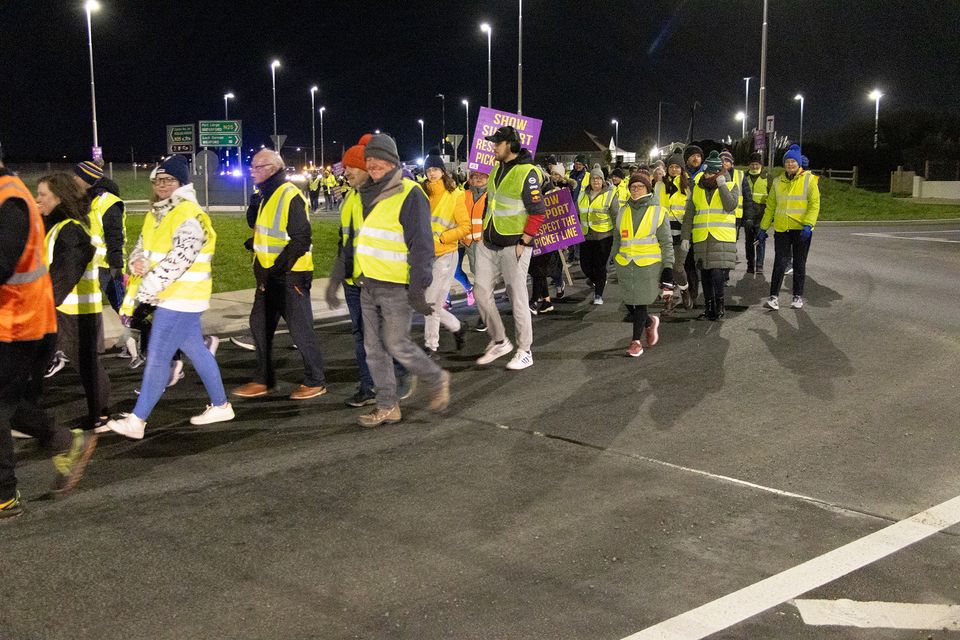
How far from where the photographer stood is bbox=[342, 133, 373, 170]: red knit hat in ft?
21.3

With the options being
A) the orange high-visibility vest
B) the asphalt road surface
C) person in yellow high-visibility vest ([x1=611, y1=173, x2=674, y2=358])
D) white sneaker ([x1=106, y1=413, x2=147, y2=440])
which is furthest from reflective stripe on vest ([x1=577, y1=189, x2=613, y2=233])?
the orange high-visibility vest

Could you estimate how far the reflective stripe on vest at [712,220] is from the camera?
10.4 m

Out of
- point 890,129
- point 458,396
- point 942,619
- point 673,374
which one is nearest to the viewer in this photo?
point 942,619

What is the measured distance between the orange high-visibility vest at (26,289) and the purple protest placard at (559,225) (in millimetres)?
6660

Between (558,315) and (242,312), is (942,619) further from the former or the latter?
(242,312)

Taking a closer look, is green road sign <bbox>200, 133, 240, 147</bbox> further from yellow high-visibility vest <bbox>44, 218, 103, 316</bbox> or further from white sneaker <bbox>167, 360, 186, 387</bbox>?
yellow high-visibility vest <bbox>44, 218, 103, 316</bbox>

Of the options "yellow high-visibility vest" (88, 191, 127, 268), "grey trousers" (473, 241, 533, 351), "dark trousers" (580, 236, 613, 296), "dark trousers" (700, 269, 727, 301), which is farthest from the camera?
"dark trousers" (580, 236, 613, 296)

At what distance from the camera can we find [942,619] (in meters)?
3.70

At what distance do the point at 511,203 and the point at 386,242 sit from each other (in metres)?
2.15

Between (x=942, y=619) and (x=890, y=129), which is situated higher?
(x=890, y=129)

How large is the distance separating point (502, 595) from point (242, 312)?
858 centimetres

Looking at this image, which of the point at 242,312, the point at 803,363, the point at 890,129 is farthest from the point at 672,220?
the point at 890,129

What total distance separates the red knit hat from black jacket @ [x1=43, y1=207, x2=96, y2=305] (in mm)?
1777

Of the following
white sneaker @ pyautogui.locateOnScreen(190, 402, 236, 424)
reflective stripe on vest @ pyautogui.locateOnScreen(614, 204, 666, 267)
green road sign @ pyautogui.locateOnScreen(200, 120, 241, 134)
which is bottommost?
white sneaker @ pyautogui.locateOnScreen(190, 402, 236, 424)
